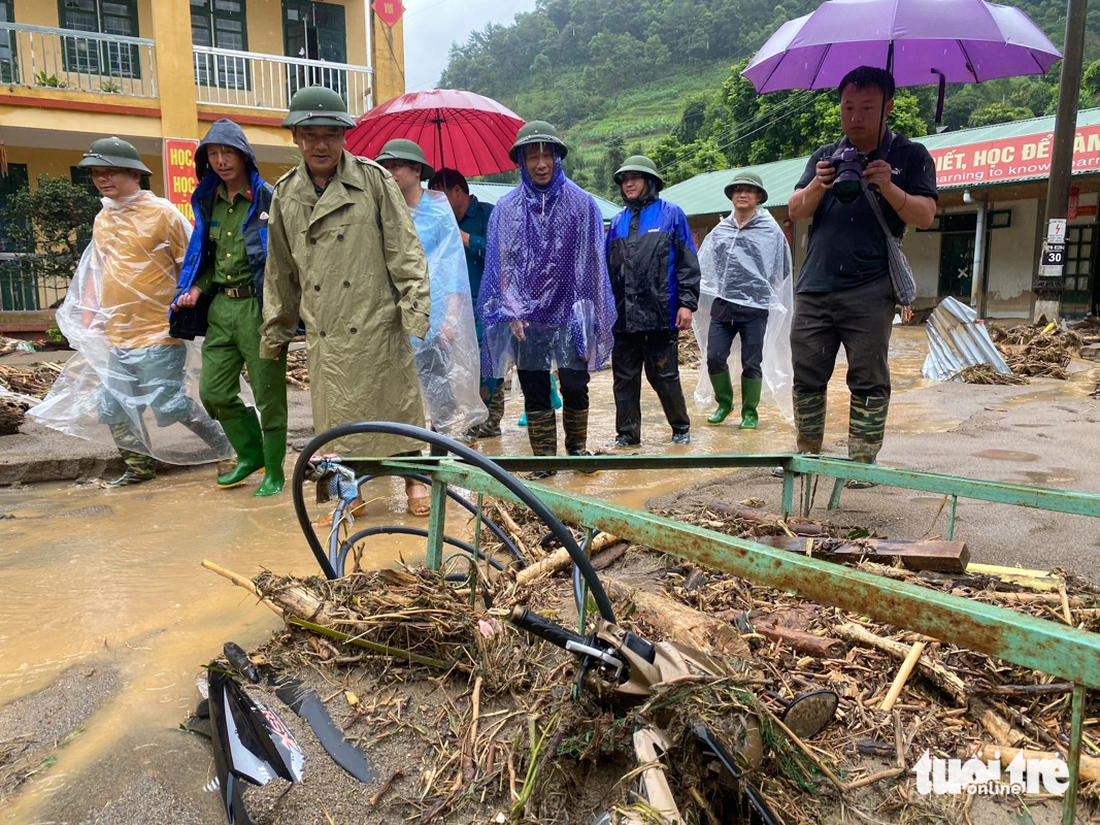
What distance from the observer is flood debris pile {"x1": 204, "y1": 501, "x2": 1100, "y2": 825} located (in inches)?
56.7

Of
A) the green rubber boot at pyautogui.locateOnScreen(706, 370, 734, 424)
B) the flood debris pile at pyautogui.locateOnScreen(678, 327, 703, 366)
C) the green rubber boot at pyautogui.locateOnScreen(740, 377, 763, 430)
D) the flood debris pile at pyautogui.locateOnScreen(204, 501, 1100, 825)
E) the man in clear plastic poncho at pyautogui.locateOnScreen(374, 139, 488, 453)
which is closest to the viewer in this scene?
the flood debris pile at pyautogui.locateOnScreen(204, 501, 1100, 825)

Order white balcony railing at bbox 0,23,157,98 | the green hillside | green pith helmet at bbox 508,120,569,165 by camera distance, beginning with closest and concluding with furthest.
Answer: green pith helmet at bbox 508,120,569,165
white balcony railing at bbox 0,23,157,98
the green hillside

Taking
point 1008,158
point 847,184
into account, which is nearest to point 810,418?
point 847,184

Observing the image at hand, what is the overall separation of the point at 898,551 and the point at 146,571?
2.68 meters

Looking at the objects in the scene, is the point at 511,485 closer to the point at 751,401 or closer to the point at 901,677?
the point at 901,677

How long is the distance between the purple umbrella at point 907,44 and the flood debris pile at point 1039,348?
615cm

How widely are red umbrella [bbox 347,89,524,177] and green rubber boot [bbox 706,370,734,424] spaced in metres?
2.28

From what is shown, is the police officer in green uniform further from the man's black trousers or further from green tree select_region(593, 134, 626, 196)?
green tree select_region(593, 134, 626, 196)

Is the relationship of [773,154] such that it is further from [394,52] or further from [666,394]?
[666,394]

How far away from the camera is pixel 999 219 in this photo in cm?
1620

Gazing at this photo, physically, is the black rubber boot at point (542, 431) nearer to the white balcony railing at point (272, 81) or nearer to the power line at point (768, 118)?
the white balcony railing at point (272, 81)

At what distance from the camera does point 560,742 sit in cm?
152

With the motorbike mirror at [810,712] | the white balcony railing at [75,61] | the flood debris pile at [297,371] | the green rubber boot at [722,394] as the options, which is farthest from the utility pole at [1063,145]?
the white balcony railing at [75,61]

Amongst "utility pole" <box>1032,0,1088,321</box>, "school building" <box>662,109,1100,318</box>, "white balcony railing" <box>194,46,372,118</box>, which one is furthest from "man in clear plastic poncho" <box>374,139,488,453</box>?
"white balcony railing" <box>194,46,372,118</box>
